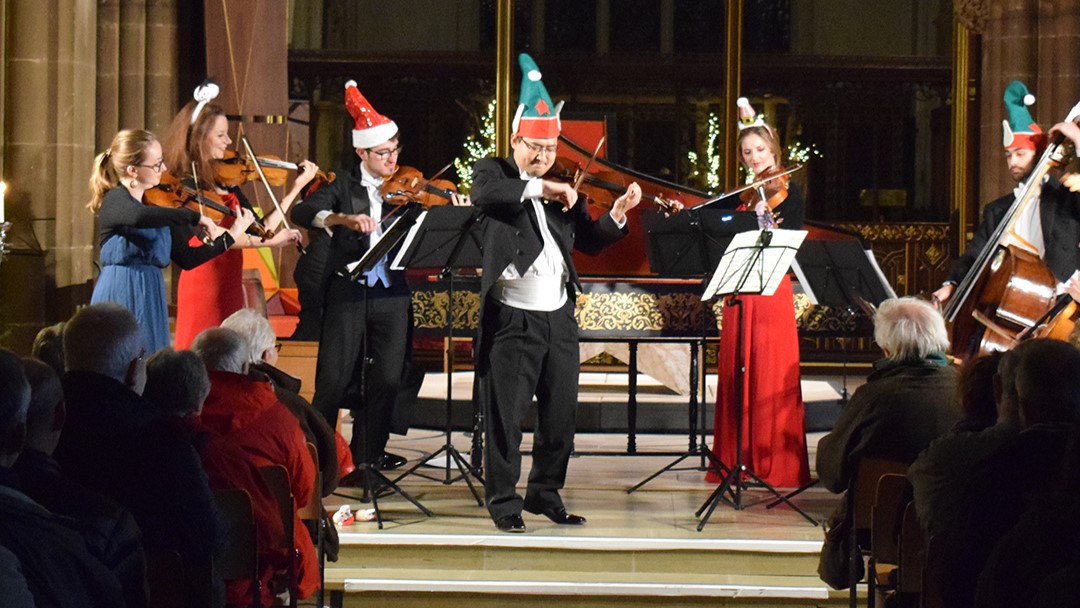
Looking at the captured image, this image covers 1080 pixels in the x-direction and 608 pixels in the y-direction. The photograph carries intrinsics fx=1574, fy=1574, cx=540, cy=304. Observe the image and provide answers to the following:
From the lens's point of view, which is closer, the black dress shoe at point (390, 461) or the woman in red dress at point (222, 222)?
the woman in red dress at point (222, 222)

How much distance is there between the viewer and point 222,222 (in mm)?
6527

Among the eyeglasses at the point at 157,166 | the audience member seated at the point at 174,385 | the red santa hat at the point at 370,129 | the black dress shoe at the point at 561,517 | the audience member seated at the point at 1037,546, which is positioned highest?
the red santa hat at the point at 370,129

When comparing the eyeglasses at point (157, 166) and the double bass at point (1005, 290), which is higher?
the eyeglasses at point (157, 166)

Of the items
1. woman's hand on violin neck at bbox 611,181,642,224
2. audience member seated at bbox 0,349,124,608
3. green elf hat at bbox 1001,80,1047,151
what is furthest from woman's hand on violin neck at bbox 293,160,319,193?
audience member seated at bbox 0,349,124,608

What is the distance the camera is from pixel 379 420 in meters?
6.62

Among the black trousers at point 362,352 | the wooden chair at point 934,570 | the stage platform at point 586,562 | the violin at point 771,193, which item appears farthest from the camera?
the violin at point 771,193

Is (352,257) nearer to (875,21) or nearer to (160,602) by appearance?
(160,602)

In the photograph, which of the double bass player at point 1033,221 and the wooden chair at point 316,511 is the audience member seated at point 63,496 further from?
the double bass player at point 1033,221

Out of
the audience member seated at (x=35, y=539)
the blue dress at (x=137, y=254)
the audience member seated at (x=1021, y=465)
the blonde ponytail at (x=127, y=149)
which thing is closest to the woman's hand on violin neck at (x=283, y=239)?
the blue dress at (x=137, y=254)

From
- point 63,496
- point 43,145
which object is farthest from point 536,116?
point 43,145

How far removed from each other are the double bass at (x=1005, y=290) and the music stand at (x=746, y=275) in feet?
2.65

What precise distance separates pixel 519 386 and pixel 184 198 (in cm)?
161

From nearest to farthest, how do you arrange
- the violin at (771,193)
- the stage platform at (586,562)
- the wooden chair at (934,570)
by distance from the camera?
the wooden chair at (934,570) → the stage platform at (586,562) → the violin at (771,193)

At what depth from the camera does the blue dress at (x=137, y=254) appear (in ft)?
20.4
